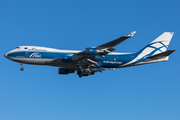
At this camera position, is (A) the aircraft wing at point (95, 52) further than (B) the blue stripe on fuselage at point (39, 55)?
No

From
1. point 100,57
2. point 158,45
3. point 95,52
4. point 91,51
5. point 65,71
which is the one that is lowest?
point 65,71

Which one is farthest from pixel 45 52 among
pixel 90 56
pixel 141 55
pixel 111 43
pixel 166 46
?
pixel 166 46

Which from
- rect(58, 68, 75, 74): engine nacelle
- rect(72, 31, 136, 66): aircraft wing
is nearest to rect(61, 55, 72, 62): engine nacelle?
rect(72, 31, 136, 66): aircraft wing

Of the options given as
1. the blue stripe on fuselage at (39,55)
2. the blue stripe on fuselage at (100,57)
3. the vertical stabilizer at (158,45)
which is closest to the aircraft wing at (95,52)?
the blue stripe on fuselage at (100,57)

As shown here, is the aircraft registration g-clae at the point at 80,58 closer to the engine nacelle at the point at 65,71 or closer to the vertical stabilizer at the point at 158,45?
the vertical stabilizer at the point at 158,45

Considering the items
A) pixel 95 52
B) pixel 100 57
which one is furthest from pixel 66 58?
pixel 100 57

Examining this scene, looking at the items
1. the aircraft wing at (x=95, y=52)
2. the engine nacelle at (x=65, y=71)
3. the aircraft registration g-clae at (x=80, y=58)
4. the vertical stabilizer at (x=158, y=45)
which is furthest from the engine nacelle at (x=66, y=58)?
the vertical stabilizer at (x=158, y=45)

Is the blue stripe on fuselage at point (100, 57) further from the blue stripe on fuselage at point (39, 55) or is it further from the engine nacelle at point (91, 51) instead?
the engine nacelle at point (91, 51)

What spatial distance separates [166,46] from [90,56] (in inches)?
604

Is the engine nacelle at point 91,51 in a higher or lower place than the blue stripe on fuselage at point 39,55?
lower

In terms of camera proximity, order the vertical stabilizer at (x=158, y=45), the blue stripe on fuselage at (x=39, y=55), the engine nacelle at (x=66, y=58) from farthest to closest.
→ the vertical stabilizer at (x=158, y=45), the blue stripe on fuselage at (x=39, y=55), the engine nacelle at (x=66, y=58)

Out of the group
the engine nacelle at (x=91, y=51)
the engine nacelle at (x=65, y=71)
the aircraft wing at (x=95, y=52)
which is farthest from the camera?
the engine nacelle at (x=65, y=71)

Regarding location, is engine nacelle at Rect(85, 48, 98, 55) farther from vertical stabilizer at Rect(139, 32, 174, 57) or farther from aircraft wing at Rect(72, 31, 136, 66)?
vertical stabilizer at Rect(139, 32, 174, 57)

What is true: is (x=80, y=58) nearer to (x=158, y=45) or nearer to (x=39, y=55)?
(x=39, y=55)
